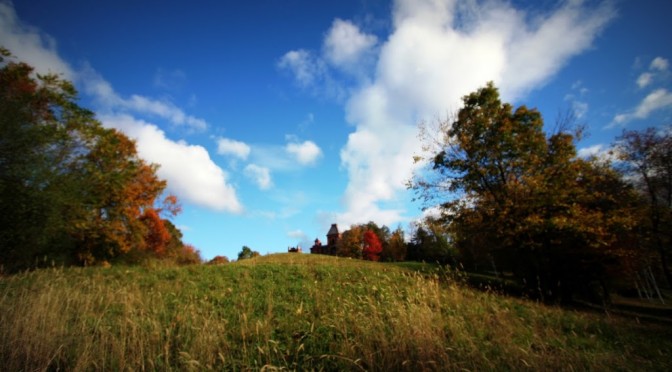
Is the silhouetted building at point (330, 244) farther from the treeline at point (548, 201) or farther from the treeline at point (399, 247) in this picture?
the treeline at point (548, 201)

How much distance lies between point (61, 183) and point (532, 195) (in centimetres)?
2444

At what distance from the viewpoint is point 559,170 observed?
14438 mm

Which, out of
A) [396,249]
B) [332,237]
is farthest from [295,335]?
[332,237]

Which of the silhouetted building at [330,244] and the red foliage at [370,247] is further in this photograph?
the silhouetted building at [330,244]

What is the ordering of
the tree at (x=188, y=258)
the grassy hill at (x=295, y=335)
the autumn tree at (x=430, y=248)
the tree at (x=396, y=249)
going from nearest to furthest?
1. the grassy hill at (x=295, y=335)
2. the tree at (x=188, y=258)
3. the autumn tree at (x=430, y=248)
4. the tree at (x=396, y=249)

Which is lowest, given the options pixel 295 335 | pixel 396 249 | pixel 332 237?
pixel 295 335

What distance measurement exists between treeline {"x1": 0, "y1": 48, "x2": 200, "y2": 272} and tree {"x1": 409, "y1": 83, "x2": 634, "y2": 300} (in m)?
18.5

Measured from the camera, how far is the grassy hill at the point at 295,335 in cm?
397

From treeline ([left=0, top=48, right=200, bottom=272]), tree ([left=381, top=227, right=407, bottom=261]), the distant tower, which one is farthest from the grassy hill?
the distant tower

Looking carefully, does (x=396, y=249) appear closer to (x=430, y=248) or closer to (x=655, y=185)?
(x=430, y=248)

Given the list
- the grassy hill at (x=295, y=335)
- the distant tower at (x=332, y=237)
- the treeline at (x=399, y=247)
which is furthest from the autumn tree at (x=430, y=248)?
the grassy hill at (x=295, y=335)

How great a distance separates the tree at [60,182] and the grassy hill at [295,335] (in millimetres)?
4514

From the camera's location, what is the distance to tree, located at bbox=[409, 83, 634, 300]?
13750 millimetres

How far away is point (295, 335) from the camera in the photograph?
17.4 ft
